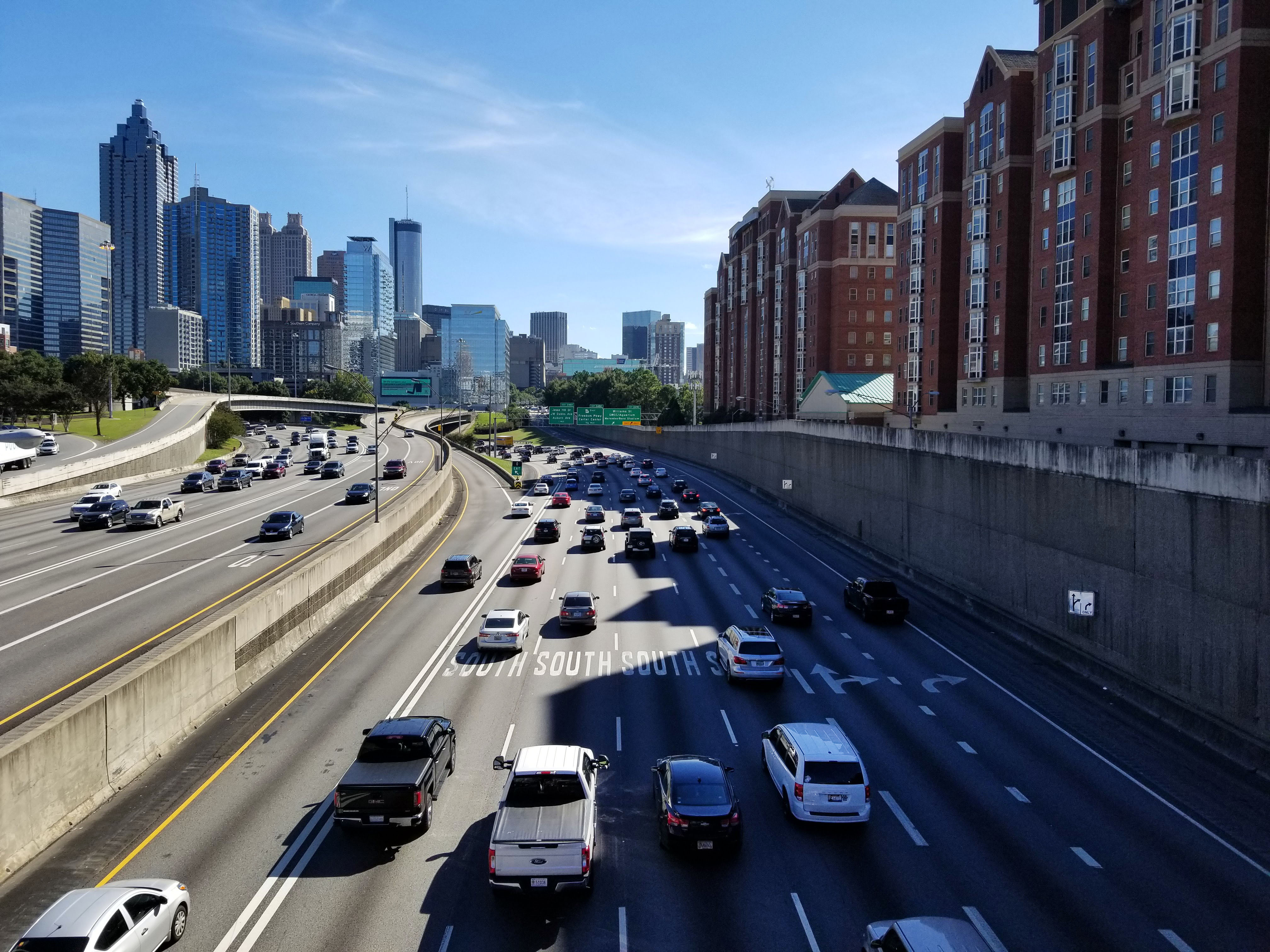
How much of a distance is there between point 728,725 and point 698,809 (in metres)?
7.31

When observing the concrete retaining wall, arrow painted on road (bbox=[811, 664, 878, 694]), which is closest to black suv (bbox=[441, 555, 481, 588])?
arrow painted on road (bbox=[811, 664, 878, 694])

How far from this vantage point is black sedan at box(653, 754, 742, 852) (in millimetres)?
15109

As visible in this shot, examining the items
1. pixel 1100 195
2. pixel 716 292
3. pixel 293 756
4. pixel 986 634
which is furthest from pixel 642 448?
pixel 293 756

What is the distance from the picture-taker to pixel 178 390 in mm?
146875

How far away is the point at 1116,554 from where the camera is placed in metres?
26.0

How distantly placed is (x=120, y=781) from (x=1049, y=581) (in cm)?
2733

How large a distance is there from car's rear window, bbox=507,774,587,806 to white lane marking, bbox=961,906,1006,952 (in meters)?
6.29

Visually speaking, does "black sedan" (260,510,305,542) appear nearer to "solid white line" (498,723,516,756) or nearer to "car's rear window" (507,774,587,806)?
"solid white line" (498,723,516,756)

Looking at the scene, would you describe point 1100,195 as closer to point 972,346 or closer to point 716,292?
point 972,346

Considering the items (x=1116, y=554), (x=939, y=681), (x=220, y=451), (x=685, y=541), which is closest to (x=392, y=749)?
(x=939, y=681)

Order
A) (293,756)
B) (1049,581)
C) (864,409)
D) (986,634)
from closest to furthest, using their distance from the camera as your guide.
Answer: (293,756) < (1049,581) < (986,634) < (864,409)

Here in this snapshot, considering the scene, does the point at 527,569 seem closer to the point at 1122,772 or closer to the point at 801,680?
the point at 801,680

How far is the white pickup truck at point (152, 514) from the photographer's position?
47719mm

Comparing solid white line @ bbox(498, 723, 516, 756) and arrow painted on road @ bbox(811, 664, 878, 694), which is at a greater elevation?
arrow painted on road @ bbox(811, 664, 878, 694)
